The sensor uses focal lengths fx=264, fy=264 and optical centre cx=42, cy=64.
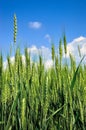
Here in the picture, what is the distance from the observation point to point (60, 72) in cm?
181

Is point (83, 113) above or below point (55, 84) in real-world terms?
below

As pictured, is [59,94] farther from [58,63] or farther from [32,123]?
[32,123]

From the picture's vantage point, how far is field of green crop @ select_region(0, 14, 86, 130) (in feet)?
4.78

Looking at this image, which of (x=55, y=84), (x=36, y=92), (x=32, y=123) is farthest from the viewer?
(x=55, y=84)

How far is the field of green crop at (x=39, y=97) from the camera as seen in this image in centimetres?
146

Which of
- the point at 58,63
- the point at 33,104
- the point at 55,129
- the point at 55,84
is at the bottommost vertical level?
the point at 55,129

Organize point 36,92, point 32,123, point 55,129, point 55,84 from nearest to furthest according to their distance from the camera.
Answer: point 32,123, point 55,129, point 36,92, point 55,84

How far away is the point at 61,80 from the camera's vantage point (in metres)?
1.81

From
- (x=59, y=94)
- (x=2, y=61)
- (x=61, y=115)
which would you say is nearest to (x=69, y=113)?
(x=61, y=115)

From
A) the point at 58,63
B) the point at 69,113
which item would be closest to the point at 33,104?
the point at 69,113

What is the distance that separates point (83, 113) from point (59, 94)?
231mm

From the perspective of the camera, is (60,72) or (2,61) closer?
(2,61)

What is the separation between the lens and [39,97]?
64.5 inches

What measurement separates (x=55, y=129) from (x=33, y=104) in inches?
8.3
